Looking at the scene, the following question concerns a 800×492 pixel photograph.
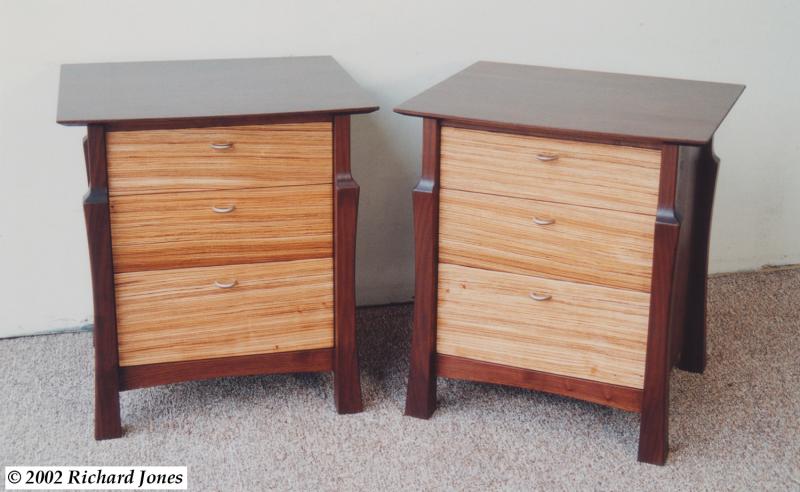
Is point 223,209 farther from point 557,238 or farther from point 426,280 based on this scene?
point 557,238

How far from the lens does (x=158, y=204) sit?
5.87ft

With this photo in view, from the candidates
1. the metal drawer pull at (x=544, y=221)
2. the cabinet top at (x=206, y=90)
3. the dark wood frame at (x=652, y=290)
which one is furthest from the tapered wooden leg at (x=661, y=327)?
the cabinet top at (x=206, y=90)

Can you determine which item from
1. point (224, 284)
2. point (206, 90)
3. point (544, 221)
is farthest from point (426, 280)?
point (206, 90)

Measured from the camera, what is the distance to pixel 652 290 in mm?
1751

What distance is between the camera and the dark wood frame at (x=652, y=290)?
5.62ft

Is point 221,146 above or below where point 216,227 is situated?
above

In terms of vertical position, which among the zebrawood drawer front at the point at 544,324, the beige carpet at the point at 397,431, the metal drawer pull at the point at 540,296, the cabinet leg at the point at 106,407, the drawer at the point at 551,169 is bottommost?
the beige carpet at the point at 397,431

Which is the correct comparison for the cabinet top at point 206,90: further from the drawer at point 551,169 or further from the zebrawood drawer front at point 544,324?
the zebrawood drawer front at point 544,324

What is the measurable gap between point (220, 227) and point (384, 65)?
0.68 metres

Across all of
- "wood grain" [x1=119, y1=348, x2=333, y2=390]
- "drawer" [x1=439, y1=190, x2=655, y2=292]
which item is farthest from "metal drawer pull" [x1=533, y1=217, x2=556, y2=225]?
Result: "wood grain" [x1=119, y1=348, x2=333, y2=390]

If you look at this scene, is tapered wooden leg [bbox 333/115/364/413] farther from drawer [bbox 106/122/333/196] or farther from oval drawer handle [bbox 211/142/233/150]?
oval drawer handle [bbox 211/142/233/150]

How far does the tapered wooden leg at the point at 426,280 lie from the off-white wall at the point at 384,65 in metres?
0.52

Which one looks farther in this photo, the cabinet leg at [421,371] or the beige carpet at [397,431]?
the cabinet leg at [421,371]

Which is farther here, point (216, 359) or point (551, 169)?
point (216, 359)
